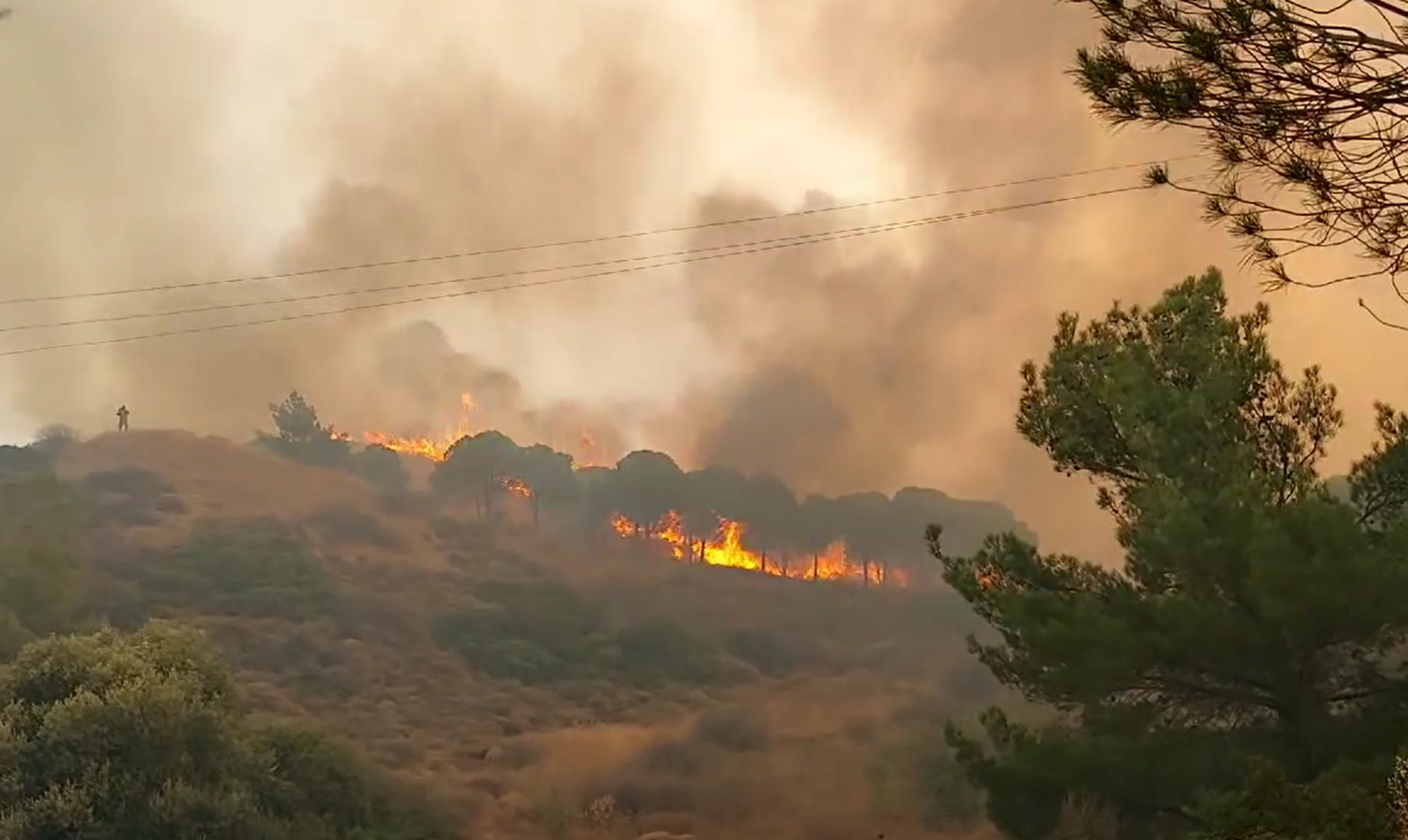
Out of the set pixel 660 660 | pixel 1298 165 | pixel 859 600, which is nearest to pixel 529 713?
pixel 660 660

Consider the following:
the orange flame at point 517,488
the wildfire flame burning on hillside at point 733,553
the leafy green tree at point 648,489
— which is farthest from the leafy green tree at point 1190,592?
the orange flame at point 517,488

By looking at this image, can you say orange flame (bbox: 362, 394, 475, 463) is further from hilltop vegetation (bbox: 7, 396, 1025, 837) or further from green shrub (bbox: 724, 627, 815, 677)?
green shrub (bbox: 724, 627, 815, 677)

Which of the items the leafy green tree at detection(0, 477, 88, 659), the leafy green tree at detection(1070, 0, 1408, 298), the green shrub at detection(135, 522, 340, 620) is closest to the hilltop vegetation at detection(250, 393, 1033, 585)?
the green shrub at detection(135, 522, 340, 620)

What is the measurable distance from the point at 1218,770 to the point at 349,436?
54.0 metres

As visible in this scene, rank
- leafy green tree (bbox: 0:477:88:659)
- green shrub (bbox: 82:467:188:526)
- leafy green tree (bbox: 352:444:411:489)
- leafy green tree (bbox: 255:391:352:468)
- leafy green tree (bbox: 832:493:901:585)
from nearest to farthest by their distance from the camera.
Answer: leafy green tree (bbox: 0:477:88:659)
green shrub (bbox: 82:467:188:526)
leafy green tree (bbox: 832:493:901:585)
leafy green tree (bbox: 352:444:411:489)
leafy green tree (bbox: 255:391:352:468)

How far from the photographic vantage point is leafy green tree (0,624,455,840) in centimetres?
1402

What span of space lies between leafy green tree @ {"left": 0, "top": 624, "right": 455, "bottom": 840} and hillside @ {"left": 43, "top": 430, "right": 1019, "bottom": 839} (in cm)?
406

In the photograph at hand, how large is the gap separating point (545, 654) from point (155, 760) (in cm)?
1859

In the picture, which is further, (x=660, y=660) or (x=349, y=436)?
(x=349, y=436)

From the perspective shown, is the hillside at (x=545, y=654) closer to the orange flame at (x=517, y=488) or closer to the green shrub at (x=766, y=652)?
the green shrub at (x=766, y=652)

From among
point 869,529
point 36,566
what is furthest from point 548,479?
point 36,566

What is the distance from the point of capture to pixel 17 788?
1409 cm

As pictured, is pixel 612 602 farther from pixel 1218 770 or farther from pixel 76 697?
pixel 1218 770

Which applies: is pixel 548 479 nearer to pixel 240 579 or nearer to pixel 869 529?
pixel 869 529
